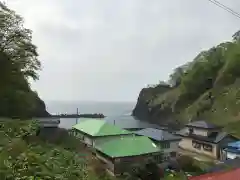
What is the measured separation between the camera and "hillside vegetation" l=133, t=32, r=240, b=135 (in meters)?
42.0

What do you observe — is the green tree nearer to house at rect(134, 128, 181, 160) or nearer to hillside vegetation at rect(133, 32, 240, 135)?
house at rect(134, 128, 181, 160)

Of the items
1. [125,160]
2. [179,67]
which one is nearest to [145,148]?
[125,160]

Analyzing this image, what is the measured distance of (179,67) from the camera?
74250 mm

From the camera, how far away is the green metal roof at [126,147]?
18625 mm

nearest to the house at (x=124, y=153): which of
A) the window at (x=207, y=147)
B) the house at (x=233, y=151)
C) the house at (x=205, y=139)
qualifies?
the house at (x=233, y=151)

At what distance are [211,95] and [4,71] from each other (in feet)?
134

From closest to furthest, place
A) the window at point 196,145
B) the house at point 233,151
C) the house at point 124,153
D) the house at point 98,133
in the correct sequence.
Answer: the house at point 124,153
the house at point 233,151
the house at point 98,133
the window at point 196,145

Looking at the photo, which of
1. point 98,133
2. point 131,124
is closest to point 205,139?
point 98,133

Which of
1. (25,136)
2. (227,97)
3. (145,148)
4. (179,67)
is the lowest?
(145,148)

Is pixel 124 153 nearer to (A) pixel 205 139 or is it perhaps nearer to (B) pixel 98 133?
(B) pixel 98 133

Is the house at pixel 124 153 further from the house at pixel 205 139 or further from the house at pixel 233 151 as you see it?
the house at pixel 205 139

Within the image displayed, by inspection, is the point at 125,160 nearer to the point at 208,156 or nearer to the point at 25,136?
the point at 25,136

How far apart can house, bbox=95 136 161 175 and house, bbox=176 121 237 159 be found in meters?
9.30

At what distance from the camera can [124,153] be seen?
1848 centimetres
